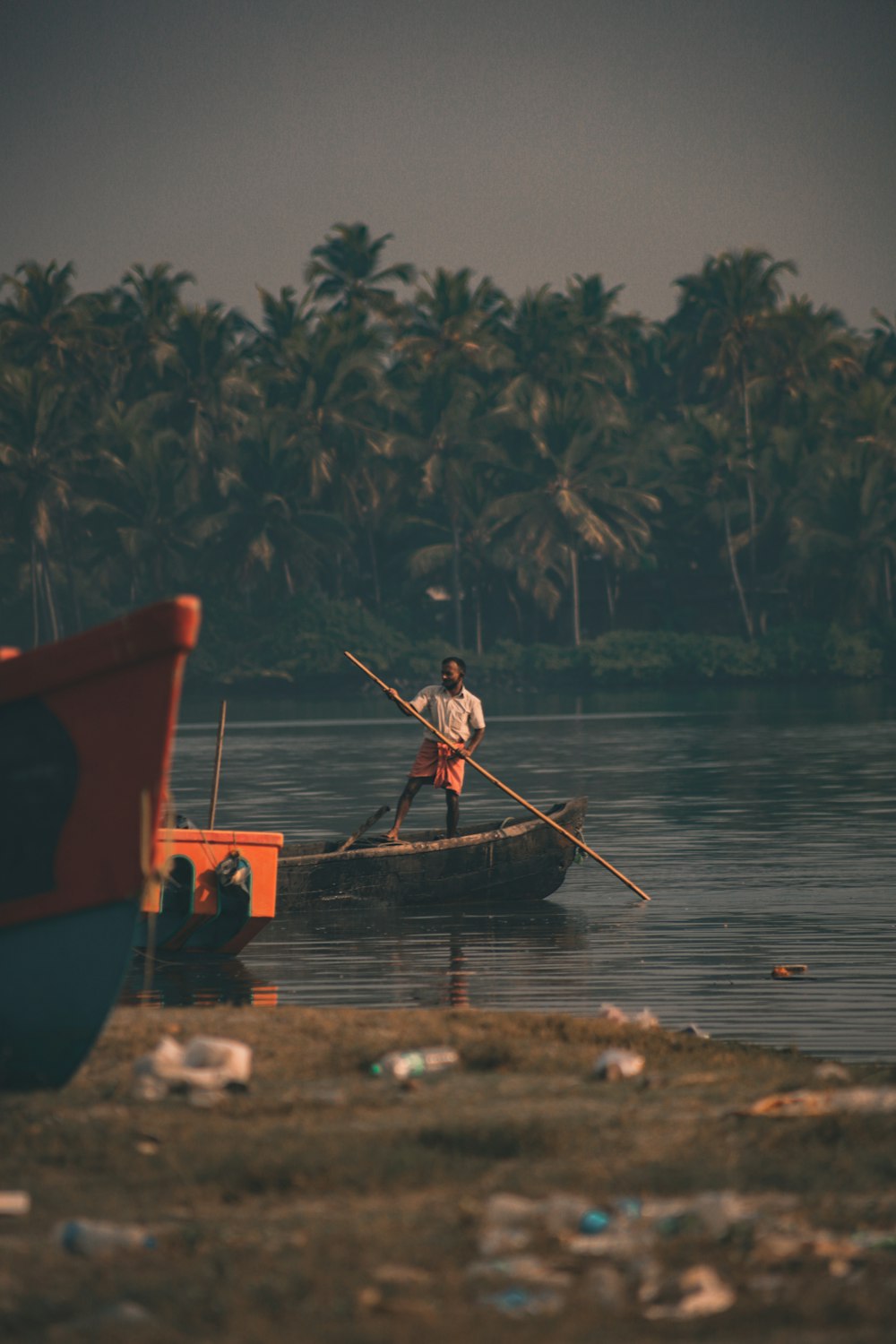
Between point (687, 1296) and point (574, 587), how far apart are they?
62044 mm

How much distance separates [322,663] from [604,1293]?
62.8 m

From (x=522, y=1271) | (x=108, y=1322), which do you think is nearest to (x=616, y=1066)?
(x=522, y=1271)

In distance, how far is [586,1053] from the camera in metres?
7.65

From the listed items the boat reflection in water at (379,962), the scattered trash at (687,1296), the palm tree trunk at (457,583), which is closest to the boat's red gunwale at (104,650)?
the scattered trash at (687,1296)

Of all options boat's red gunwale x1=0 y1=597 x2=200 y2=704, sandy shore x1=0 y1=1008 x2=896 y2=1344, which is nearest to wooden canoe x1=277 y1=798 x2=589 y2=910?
sandy shore x1=0 y1=1008 x2=896 y2=1344

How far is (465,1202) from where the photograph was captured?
5426mm

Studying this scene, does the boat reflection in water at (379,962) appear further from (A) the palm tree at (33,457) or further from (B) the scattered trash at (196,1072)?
(A) the palm tree at (33,457)

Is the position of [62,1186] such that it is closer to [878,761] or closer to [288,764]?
[878,761]

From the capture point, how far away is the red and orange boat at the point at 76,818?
6.72m

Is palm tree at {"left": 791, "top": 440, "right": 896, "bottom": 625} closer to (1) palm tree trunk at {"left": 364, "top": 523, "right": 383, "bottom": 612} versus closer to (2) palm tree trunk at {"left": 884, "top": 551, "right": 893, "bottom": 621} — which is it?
(2) palm tree trunk at {"left": 884, "top": 551, "right": 893, "bottom": 621}

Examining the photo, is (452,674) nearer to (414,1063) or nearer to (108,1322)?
(414,1063)

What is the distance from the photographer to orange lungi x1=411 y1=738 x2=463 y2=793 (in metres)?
14.7

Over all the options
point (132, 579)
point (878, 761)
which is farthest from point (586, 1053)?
point (132, 579)

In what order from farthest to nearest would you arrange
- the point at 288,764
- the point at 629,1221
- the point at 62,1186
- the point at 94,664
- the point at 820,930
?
the point at 288,764
the point at 820,930
the point at 94,664
the point at 62,1186
the point at 629,1221
